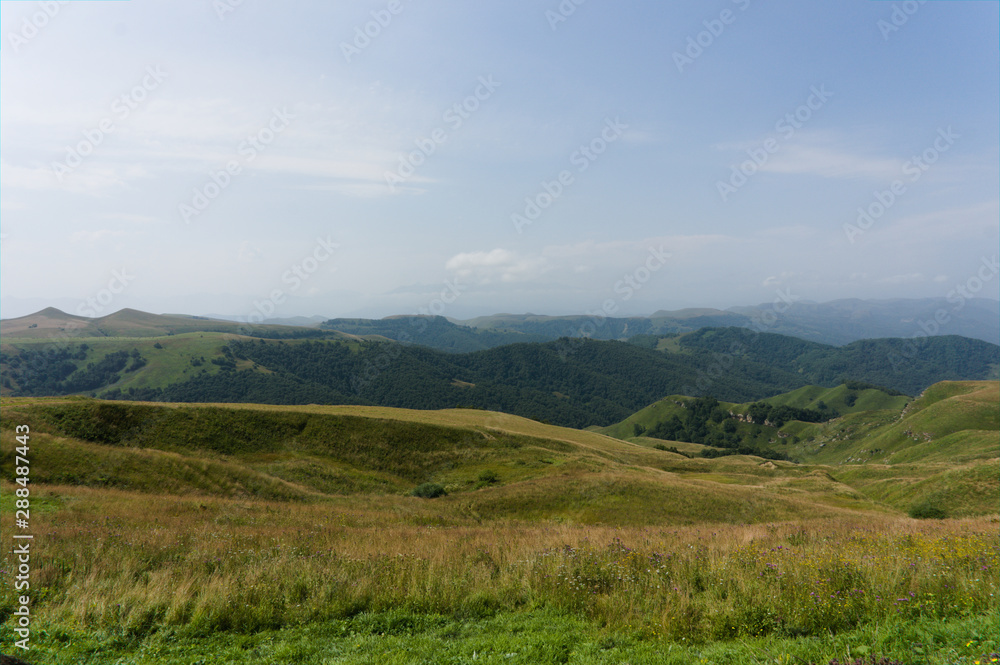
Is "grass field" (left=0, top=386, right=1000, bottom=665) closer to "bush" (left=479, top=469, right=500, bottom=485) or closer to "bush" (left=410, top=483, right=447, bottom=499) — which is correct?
"bush" (left=410, top=483, right=447, bottom=499)

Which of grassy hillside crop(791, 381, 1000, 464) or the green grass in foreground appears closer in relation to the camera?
the green grass in foreground

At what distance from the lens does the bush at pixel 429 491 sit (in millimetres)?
32688

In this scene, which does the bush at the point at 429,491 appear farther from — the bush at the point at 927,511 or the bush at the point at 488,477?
the bush at the point at 927,511

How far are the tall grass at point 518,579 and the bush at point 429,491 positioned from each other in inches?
830

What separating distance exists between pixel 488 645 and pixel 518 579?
238 centimetres

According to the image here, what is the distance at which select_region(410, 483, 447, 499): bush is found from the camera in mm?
32688

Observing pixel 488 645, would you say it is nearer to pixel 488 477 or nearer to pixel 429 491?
pixel 429 491

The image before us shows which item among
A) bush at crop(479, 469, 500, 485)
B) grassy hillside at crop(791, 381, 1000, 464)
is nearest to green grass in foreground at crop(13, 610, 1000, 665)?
bush at crop(479, 469, 500, 485)

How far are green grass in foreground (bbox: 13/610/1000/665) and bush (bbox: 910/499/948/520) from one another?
32064mm

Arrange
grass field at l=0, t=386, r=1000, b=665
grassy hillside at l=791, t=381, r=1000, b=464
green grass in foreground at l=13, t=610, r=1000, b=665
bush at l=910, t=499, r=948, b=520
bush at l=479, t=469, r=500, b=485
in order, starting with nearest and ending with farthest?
1. green grass in foreground at l=13, t=610, r=1000, b=665
2. grass field at l=0, t=386, r=1000, b=665
3. bush at l=910, t=499, r=948, b=520
4. bush at l=479, t=469, r=500, b=485
5. grassy hillside at l=791, t=381, r=1000, b=464

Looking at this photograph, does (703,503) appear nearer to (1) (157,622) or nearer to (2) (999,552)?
(2) (999,552)

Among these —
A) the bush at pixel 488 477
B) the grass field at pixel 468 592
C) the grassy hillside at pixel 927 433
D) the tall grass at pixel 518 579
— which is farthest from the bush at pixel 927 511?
the grassy hillside at pixel 927 433

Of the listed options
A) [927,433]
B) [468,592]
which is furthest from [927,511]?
[927,433]

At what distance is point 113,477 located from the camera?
2355 cm
